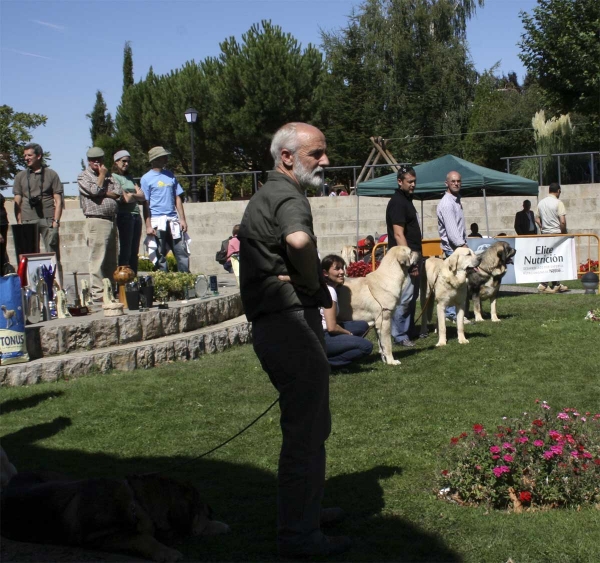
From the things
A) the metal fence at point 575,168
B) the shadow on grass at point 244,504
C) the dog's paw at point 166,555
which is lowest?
the shadow on grass at point 244,504

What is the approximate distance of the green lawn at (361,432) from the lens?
440cm

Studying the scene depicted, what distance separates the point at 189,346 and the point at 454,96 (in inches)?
1567

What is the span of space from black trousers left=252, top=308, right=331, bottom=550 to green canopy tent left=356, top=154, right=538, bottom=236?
44.8ft

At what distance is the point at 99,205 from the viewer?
34.7 feet

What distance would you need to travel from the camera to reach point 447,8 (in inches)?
1828

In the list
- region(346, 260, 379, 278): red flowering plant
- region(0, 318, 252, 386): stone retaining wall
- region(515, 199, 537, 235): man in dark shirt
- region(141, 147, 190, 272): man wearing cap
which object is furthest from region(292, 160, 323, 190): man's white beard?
region(515, 199, 537, 235): man in dark shirt

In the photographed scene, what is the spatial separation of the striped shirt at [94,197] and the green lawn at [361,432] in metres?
2.35

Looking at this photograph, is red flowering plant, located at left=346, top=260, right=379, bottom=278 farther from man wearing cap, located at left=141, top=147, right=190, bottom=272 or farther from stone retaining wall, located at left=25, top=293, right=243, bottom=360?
stone retaining wall, located at left=25, top=293, right=243, bottom=360

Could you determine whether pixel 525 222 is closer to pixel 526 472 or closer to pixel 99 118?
pixel 526 472

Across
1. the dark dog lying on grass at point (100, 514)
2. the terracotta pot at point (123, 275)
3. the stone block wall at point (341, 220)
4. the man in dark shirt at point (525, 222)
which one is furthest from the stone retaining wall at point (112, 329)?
the stone block wall at point (341, 220)

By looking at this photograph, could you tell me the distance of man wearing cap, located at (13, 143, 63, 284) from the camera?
36.0ft

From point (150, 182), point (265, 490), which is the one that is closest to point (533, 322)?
point (150, 182)

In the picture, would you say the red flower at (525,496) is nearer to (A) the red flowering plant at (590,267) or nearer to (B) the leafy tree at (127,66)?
(A) the red flowering plant at (590,267)

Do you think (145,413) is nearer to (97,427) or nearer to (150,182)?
(97,427)
